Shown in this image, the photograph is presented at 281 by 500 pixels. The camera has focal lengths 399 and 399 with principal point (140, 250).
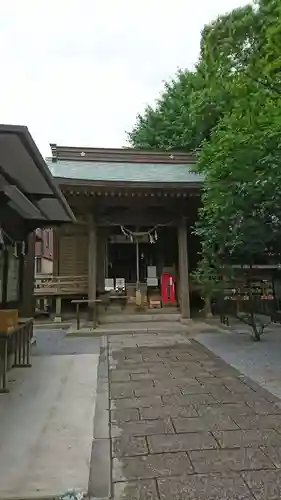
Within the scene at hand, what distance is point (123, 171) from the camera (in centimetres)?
1423

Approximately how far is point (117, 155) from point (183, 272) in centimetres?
684

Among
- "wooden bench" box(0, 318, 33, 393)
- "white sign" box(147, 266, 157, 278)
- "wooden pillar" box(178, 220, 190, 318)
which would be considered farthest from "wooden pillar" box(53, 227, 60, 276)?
"wooden bench" box(0, 318, 33, 393)

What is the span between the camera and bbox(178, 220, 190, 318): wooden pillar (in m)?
11.6

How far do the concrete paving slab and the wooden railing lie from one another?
6308mm

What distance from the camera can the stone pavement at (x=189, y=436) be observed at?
8.18ft

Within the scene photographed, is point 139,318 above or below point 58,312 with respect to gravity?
below

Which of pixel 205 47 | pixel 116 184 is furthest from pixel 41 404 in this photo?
pixel 116 184

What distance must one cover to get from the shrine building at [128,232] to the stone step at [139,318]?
372mm

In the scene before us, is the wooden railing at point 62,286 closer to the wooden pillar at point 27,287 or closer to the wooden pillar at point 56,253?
the wooden pillar at point 56,253

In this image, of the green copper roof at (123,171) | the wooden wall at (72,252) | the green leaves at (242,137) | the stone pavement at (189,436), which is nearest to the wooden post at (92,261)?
the wooden wall at (72,252)

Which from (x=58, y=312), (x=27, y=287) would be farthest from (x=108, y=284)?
(x=27, y=287)

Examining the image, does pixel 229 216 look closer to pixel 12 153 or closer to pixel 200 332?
pixel 200 332

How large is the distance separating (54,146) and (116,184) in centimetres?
632

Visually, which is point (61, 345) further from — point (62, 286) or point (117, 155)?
point (117, 155)
